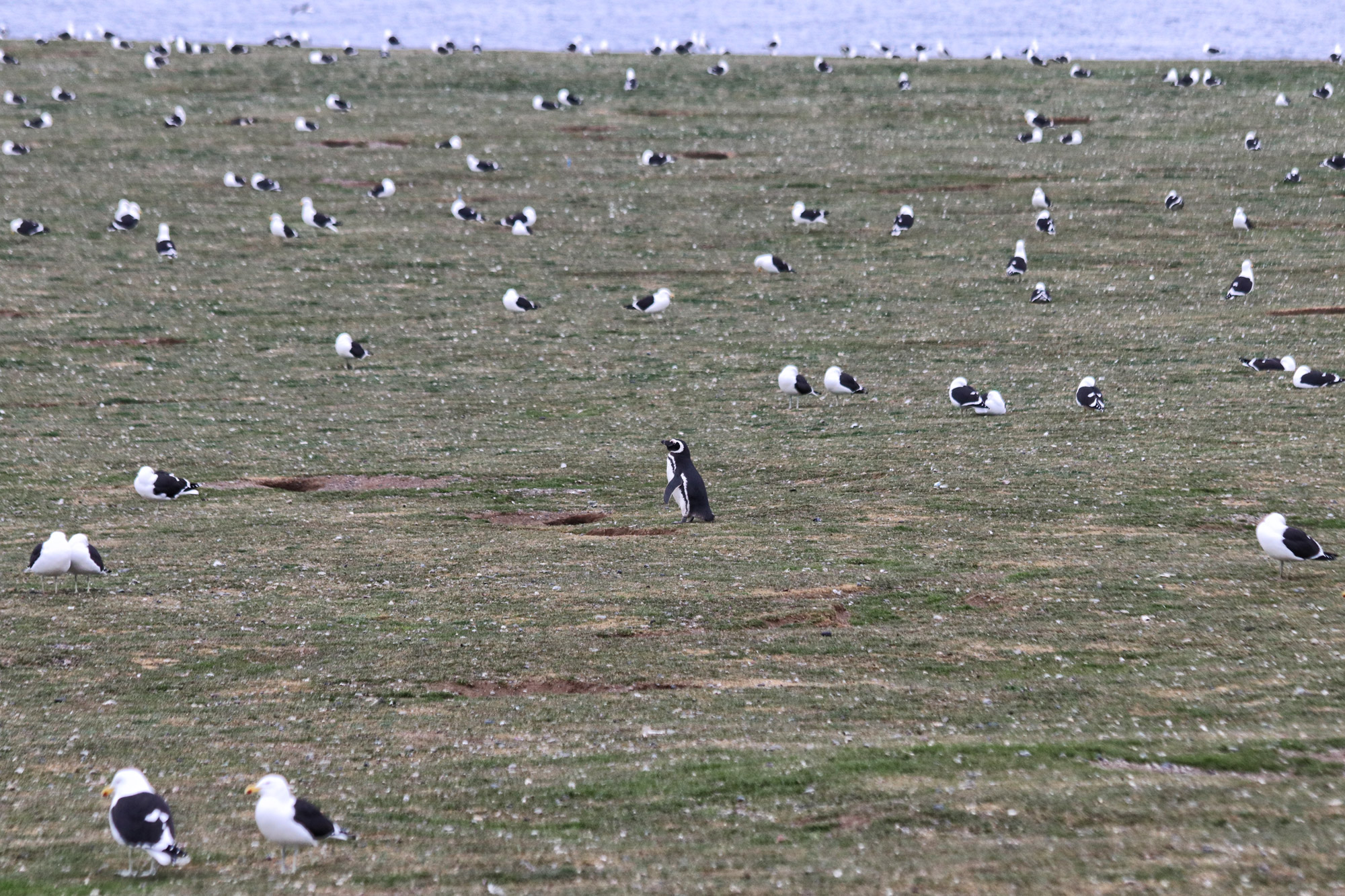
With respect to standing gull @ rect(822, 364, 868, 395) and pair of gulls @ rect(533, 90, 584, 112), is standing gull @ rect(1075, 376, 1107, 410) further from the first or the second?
pair of gulls @ rect(533, 90, 584, 112)

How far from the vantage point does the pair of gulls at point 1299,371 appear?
25.5 meters

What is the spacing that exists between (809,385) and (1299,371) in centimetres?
849

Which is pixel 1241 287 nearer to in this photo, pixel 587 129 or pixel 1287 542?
pixel 1287 542

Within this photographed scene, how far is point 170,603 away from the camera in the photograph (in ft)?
50.4

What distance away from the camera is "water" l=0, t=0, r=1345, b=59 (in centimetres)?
9194

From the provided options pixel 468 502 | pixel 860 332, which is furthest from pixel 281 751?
pixel 860 332

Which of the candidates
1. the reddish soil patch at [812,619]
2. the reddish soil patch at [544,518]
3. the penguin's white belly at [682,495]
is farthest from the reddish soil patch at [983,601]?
the reddish soil patch at [544,518]

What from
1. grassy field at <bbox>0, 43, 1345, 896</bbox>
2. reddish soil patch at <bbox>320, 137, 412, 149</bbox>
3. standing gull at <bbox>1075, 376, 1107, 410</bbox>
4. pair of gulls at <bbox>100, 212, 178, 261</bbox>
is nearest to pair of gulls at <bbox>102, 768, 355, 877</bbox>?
grassy field at <bbox>0, 43, 1345, 896</bbox>

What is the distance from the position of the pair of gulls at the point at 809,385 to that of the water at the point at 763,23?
5830cm

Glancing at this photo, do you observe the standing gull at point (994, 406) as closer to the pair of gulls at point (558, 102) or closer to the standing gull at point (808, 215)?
the standing gull at point (808, 215)

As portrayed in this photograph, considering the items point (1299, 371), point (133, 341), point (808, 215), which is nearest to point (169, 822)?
point (1299, 371)

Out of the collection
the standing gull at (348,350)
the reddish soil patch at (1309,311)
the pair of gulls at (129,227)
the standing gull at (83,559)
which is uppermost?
the pair of gulls at (129,227)

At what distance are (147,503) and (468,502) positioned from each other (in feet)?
14.3

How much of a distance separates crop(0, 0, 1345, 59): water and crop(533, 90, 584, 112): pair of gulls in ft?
85.1
